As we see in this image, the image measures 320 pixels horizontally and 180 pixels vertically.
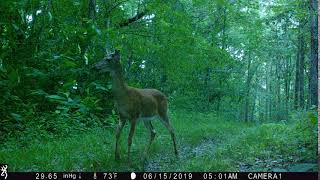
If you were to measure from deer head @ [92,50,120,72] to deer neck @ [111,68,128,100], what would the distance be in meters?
0.10

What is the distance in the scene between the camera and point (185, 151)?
7.27m

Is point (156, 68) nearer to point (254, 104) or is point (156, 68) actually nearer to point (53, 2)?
point (53, 2)

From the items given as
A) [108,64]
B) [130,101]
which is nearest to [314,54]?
[130,101]

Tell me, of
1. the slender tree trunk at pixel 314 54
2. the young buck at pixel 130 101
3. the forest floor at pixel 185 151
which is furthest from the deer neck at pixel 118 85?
the slender tree trunk at pixel 314 54

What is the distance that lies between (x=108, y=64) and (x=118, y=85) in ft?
1.14

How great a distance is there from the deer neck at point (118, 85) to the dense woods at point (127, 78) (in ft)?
2.54

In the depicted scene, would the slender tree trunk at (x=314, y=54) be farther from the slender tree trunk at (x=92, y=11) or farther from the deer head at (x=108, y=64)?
the deer head at (x=108, y=64)

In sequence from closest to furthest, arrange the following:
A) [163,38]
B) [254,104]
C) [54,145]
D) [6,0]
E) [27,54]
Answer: [54,145] < [6,0] < [27,54] < [163,38] < [254,104]

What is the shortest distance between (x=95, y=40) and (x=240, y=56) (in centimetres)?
288

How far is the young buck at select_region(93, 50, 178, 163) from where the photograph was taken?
21.4ft

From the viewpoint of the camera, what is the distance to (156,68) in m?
8.22

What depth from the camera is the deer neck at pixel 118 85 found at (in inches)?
261

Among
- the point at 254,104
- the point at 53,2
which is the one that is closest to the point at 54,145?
the point at 53,2

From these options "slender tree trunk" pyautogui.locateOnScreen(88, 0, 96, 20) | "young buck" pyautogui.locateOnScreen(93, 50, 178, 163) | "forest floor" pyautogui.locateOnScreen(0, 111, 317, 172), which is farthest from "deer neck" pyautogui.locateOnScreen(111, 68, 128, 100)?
"slender tree trunk" pyautogui.locateOnScreen(88, 0, 96, 20)
